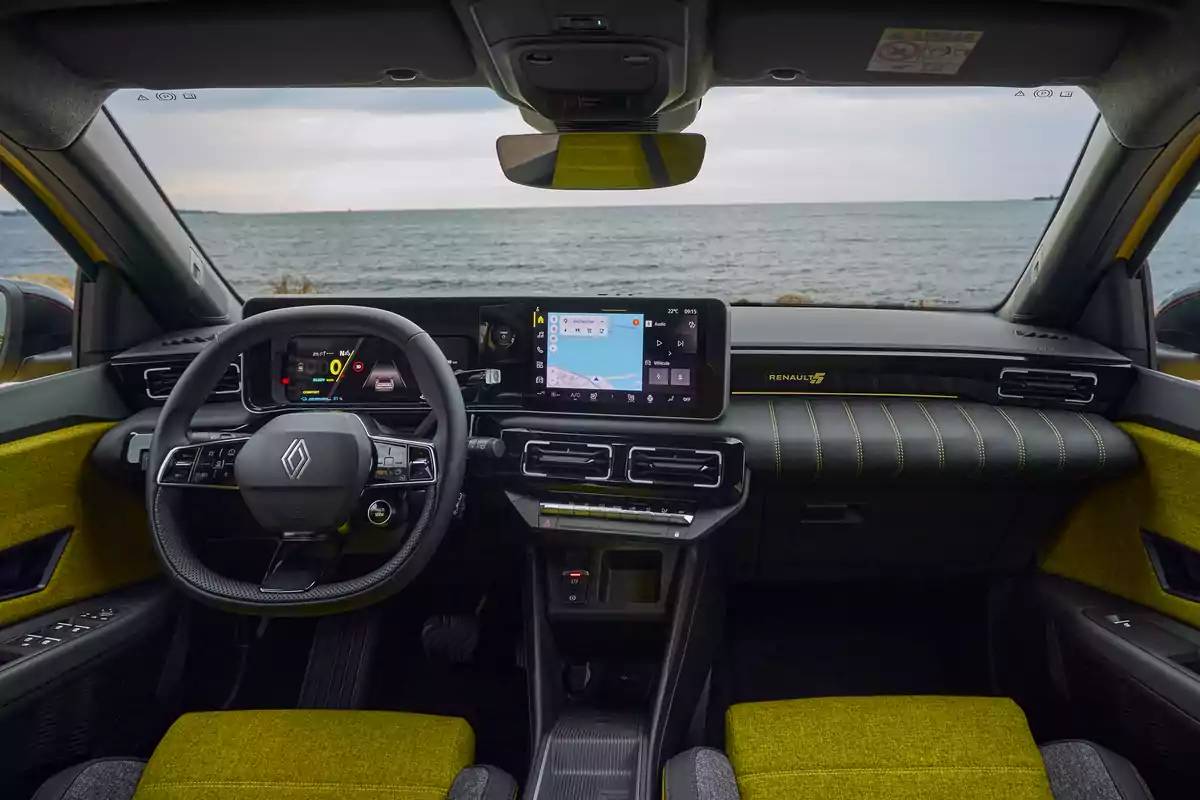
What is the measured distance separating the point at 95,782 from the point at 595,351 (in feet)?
5.49

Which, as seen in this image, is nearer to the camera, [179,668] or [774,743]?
[774,743]

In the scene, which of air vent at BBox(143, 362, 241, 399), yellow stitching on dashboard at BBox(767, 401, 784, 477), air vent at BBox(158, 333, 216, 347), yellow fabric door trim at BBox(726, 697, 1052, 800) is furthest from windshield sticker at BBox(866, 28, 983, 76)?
air vent at BBox(158, 333, 216, 347)

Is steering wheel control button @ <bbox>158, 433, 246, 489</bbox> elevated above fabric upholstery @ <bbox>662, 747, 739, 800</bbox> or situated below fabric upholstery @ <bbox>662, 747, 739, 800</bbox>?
above

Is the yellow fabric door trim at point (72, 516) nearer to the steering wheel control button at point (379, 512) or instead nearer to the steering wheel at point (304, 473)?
the steering wheel at point (304, 473)

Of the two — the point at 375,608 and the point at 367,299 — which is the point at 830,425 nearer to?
the point at 367,299

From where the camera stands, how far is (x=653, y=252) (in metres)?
3.19

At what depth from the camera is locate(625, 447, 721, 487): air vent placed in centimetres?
245

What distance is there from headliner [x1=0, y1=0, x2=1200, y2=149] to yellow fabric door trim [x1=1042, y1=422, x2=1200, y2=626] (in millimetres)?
871

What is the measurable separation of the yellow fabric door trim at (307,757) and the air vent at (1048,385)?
1.98 m

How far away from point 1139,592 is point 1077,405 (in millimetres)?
586

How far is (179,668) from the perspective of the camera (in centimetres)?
280

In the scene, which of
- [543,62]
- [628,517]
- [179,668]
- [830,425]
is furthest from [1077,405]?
[179,668]

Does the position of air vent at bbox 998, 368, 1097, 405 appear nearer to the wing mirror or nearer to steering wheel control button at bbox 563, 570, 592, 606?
steering wheel control button at bbox 563, 570, 592, 606

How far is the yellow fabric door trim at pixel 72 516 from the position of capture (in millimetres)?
2285
